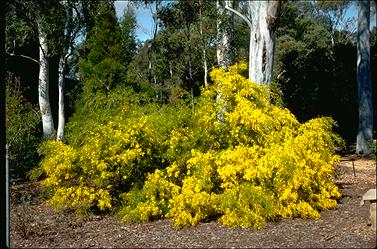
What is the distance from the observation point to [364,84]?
18.6 m

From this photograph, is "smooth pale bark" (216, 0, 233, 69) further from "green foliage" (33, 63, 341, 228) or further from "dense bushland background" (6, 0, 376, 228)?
"green foliage" (33, 63, 341, 228)

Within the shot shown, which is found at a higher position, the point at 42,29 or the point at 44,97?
the point at 42,29

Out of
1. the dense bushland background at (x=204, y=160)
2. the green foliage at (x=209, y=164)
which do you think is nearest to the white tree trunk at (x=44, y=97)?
the dense bushland background at (x=204, y=160)

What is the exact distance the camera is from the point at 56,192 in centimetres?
809

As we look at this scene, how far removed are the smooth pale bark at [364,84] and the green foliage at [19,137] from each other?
12.2m

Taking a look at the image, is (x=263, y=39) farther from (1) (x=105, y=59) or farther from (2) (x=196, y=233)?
(1) (x=105, y=59)

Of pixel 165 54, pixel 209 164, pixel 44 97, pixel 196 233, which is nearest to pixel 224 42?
pixel 44 97

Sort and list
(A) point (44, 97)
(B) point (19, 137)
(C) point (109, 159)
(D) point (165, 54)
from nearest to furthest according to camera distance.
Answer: (C) point (109, 159) < (B) point (19, 137) < (A) point (44, 97) < (D) point (165, 54)

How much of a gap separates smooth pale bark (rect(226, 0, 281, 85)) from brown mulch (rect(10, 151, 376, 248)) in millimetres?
2983

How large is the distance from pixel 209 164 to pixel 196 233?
4.03 ft

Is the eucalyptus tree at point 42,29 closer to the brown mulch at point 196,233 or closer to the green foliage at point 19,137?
the green foliage at point 19,137

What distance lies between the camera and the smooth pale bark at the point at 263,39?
9.62 meters

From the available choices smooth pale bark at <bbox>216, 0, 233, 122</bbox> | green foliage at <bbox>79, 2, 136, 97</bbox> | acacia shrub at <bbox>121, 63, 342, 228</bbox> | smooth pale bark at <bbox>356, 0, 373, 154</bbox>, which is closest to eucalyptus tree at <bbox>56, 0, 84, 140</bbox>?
green foliage at <bbox>79, 2, 136, 97</bbox>

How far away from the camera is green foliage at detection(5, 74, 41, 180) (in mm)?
10992
